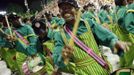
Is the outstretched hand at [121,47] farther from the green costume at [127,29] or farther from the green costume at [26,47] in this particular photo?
the green costume at [26,47]

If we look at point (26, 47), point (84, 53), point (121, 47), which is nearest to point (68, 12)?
point (84, 53)

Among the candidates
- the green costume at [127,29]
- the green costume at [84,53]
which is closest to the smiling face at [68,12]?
the green costume at [84,53]

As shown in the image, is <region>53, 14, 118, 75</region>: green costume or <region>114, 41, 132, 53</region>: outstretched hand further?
<region>53, 14, 118, 75</region>: green costume

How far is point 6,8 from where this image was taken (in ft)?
133

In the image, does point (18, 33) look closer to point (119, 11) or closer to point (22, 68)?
point (22, 68)

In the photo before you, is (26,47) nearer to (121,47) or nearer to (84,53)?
(84,53)

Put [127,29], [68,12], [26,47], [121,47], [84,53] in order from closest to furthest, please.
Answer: [121,47], [68,12], [84,53], [127,29], [26,47]

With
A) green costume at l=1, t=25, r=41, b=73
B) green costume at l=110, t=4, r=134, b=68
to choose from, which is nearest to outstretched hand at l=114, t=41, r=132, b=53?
green costume at l=110, t=4, r=134, b=68

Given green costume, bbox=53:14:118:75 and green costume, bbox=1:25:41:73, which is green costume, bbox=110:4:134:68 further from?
green costume, bbox=1:25:41:73

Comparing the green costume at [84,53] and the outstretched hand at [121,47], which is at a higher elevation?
the outstretched hand at [121,47]

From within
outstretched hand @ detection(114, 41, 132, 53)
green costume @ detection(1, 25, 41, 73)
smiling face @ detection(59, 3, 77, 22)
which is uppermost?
smiling face @ detection(59, 3, 77, 22)

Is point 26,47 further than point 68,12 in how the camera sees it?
Yes

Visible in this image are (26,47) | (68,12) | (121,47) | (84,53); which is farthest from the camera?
(26,47)

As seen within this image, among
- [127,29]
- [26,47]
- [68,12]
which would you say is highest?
[68,12]
